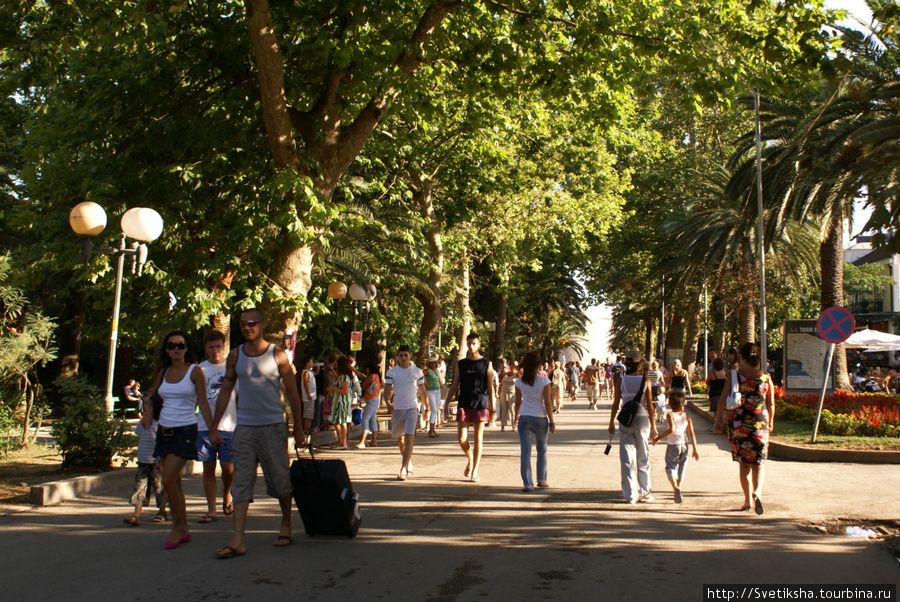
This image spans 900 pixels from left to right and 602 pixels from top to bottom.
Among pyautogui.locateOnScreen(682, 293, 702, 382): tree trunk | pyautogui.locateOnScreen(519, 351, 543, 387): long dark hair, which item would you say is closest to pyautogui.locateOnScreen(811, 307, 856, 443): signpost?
pyautogui.locateOnScreen(519, 351, 543, 387): long dark hair

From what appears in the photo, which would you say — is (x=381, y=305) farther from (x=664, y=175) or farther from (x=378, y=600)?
(x=378, y=600)

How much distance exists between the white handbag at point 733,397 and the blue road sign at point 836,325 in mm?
5561

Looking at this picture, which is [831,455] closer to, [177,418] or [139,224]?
[177,418]

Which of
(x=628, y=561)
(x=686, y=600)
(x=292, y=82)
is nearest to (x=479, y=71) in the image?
(x=292, y=82)

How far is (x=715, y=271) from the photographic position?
3397 centimetres

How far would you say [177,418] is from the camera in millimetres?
6816

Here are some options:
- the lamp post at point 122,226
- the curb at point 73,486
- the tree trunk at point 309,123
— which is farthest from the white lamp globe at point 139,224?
the curb at point 73,486

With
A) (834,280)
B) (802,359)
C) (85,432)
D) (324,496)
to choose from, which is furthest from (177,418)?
(834,280)

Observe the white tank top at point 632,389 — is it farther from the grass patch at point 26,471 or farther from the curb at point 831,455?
the grass patch at point 26,471

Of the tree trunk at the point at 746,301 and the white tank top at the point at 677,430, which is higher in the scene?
the tree trunk at the point at 746,301

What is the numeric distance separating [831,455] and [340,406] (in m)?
8.37

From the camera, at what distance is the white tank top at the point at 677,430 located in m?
8.92

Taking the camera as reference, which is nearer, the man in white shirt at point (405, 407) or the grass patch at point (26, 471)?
the grass patch at point (26, 471)

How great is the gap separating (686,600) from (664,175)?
30679mm
